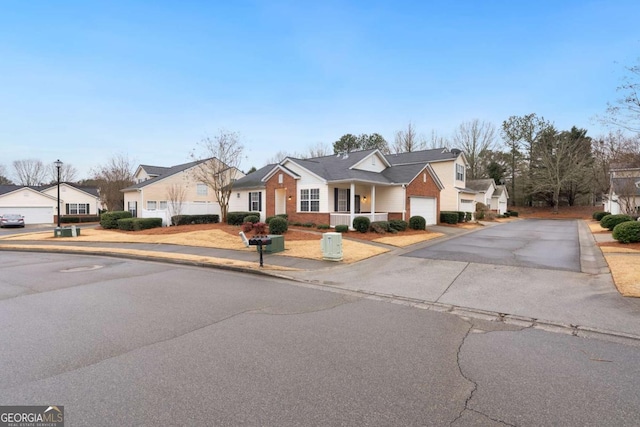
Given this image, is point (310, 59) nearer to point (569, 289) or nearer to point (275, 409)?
point (569, 289)

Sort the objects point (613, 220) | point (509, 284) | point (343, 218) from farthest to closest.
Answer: point (343, 218), point (613, 220), point (509, 284)

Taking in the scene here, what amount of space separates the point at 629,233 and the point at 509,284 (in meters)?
9.76

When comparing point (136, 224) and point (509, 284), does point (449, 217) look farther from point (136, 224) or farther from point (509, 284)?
point (136, 224)

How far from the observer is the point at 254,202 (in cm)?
2500

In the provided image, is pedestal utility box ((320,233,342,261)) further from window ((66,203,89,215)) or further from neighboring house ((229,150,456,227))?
window ((66,203,89,215))

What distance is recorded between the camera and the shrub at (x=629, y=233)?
1294 cm

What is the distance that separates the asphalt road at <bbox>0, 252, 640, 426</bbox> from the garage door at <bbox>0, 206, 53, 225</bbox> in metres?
41.1

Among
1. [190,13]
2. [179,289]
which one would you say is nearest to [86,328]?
[179,289]

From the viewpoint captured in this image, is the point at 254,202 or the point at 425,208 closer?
the point at 425,208

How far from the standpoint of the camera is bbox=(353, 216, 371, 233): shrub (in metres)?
18.3

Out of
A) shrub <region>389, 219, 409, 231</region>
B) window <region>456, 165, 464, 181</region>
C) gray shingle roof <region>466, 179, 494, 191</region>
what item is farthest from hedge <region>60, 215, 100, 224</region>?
gray shingle roof <region>466, 179, 494, 191</region>

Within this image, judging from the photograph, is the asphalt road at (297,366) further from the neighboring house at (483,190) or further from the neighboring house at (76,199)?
the neighboring house at (76,199)

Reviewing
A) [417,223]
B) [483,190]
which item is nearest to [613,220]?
[417,223]

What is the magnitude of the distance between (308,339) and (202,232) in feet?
49.9
